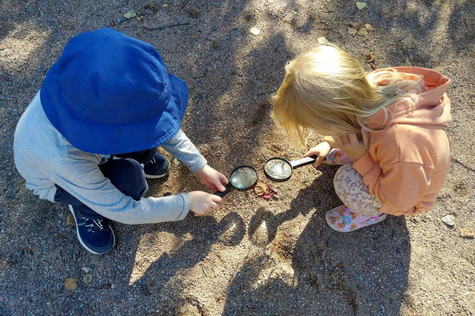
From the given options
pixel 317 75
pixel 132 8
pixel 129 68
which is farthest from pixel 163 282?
pixel 132 8

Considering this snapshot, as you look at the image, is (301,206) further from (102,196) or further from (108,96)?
(108,96)

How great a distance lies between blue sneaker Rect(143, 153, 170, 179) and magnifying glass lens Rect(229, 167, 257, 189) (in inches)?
17.0

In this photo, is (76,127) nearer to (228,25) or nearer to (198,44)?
(198,44)

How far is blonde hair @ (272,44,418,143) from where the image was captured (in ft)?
5.10

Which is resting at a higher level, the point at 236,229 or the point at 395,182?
→ the point at 395,182

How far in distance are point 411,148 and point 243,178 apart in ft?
3.25

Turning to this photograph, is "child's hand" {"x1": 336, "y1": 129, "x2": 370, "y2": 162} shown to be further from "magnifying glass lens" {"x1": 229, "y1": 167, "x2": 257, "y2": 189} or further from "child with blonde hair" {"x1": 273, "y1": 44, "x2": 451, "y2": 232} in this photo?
"magnifying glass lens" {"x1": 229, "y1": 167, "x2": 257, "y2": 189}

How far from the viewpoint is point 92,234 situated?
6.53 feet

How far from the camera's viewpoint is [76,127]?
1319mm

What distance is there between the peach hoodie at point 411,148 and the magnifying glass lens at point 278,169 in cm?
55

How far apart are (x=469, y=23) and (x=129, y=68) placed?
313cm

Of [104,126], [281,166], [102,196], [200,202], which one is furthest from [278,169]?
[104,126]

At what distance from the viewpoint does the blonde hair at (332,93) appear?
1.56m

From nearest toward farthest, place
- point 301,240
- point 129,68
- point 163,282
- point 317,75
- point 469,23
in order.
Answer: point 129,68 < point 317,75 < point 163,282 < point 301,240 < point 469,23
